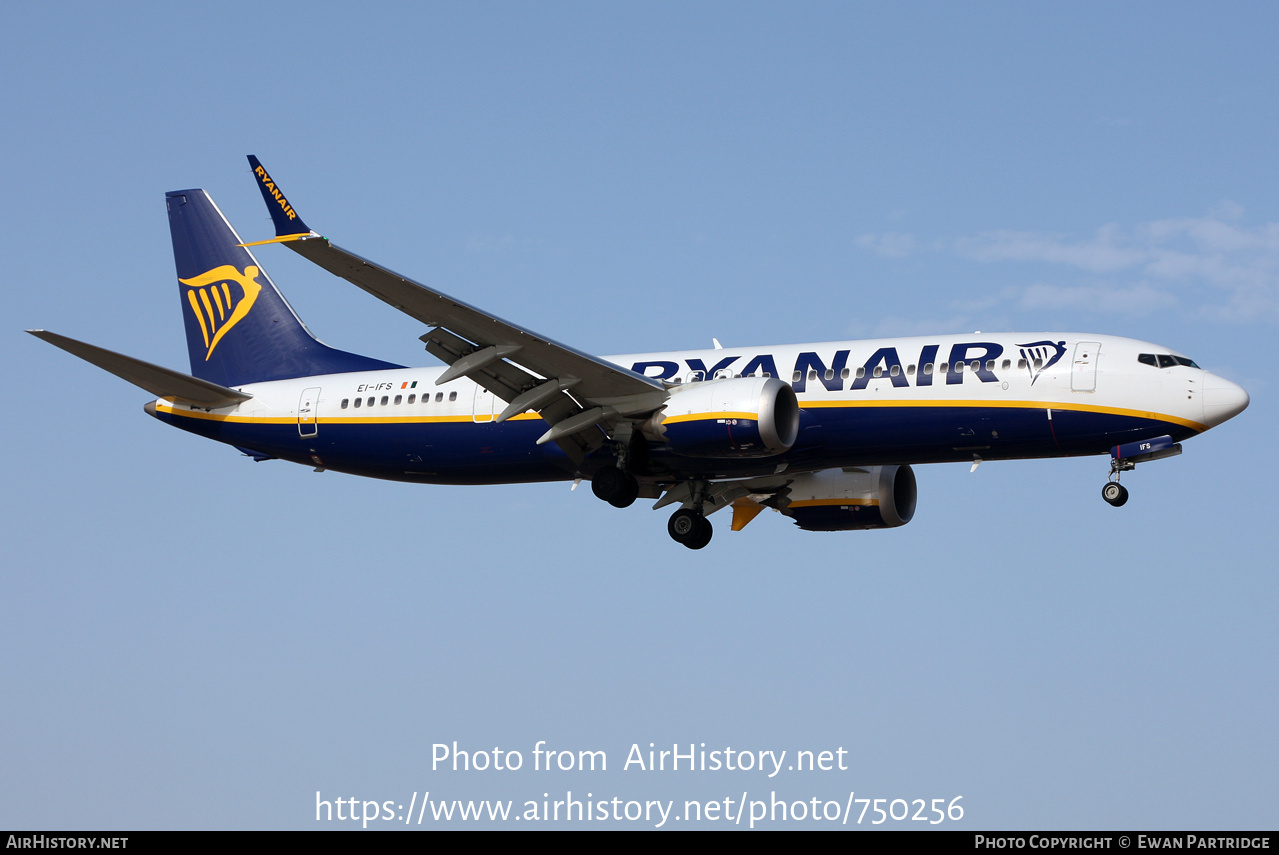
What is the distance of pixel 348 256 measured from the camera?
91.9 feet

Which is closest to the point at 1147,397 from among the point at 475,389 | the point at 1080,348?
the point at 1080,348

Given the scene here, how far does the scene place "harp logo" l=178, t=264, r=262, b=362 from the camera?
41469 mm

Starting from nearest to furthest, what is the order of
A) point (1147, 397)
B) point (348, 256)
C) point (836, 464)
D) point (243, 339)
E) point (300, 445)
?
point (348, 256)
point (1147, 397)
point (836, 464)
point (300, 445)
point (243, 339)

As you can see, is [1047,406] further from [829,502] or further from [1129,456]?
[829,502]

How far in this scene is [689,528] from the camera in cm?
3675

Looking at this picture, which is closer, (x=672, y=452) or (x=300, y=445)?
(x=672, y=452)

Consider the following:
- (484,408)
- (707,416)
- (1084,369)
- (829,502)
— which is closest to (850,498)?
(829,502)

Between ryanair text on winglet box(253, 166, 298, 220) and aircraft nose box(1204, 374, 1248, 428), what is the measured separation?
18.5m

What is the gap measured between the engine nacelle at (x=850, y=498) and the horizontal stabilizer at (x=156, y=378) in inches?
563

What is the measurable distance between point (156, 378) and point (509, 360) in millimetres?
9818

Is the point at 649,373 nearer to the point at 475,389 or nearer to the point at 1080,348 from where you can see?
the point at 475,389

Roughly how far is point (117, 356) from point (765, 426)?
48.8 feet

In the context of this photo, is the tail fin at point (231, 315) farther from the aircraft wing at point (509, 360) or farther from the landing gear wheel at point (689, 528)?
the landing gear wheel at point (689, 528)

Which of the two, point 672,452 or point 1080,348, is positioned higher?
point 1080,348
